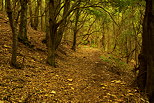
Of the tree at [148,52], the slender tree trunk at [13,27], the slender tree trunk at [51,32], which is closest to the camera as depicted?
the tree at [148,52]

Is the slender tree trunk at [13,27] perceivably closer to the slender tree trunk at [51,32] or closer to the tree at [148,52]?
the slender tree trunk at [51,32]

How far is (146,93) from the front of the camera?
5.02m

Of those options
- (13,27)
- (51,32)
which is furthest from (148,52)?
(51,32)

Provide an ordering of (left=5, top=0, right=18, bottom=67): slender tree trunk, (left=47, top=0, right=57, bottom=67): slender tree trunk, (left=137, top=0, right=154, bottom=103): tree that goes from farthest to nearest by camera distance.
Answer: (left=47, top=0, right=57, bottom=67): slender tree trunk, (left=5, top=0, right=18, bottom=67): slender tree trunk, (left=137, top=0, right=154, bottom=103): tree

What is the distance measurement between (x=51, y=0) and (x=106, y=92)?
5.81 m

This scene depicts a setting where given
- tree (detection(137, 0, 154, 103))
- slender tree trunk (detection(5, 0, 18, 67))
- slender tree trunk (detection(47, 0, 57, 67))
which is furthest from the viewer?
slender tree trunk (detection(47, 0, 57, 67))

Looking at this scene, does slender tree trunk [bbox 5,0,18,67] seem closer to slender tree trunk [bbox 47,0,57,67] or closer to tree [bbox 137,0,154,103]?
slender tree trunk [bbox 47,0,57,67]

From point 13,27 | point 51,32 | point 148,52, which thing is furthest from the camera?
point 51,32

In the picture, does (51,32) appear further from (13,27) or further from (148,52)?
(148,52)

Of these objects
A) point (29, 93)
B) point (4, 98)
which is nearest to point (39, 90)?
point (29, 93)

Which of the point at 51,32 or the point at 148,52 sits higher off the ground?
the point at 51,32

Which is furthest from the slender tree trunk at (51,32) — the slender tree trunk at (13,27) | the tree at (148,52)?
the tree at (148,52)

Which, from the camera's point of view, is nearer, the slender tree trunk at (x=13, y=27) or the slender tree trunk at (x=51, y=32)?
the slender tree trunk at (x=13, y=27)

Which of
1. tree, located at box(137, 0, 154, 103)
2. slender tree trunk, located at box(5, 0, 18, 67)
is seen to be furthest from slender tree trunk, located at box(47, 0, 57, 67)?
tree, located at box(137, 0, 154, 103)
